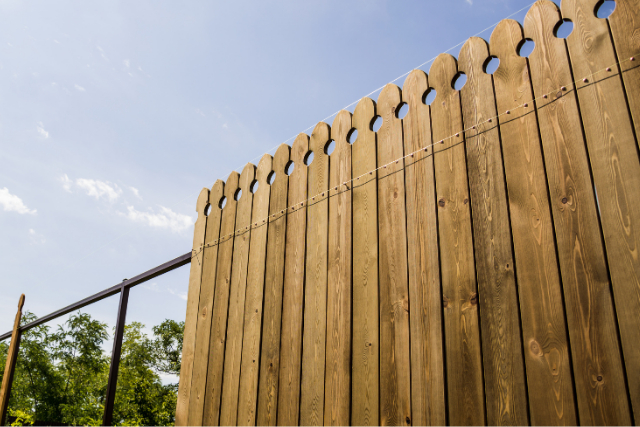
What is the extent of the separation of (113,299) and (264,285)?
7.32ft

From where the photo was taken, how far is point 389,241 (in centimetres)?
204

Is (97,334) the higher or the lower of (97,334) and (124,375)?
the higher

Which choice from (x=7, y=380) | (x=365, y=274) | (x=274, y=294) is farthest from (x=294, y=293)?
(x=7, y=380)

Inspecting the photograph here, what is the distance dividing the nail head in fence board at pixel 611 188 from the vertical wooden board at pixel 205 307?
6.62ft

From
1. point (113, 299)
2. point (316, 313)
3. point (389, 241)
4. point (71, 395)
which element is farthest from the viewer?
point (71, 395)

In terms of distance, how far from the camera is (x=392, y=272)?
198cm

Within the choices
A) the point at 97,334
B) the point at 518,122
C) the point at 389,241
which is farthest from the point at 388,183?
the point at 97,334

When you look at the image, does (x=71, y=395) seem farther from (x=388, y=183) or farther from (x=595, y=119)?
Answer: (x=595, y=119)

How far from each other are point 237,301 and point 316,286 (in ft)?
2.05

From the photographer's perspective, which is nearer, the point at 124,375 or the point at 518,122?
the point at 518,122

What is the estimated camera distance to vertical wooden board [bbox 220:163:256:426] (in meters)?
2.51

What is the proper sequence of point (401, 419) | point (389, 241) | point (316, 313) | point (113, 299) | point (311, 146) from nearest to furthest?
point (401, 419), point (389, 241), point (316, 313), point (311, 146), point (113, 299)

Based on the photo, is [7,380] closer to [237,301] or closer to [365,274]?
[237,301]

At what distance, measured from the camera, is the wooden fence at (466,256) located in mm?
1467
